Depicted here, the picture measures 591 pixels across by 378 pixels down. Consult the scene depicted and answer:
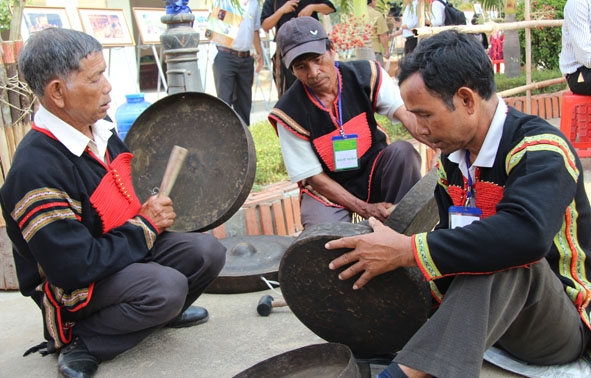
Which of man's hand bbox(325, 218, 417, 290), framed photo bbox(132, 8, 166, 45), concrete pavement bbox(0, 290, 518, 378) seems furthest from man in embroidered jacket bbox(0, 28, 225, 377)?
framed photo bbox(132, 8, 166, 45)

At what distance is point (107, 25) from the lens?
872cm

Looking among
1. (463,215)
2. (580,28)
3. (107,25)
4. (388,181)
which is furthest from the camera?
(107,25)

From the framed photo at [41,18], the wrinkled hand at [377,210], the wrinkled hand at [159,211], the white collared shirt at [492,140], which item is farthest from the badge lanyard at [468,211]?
the framed photo at [41,18]

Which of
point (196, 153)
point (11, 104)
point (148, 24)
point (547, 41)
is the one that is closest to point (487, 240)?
point (196, 153)

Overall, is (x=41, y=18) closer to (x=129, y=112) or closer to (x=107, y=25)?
(x=107, y=25)

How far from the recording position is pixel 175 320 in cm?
294

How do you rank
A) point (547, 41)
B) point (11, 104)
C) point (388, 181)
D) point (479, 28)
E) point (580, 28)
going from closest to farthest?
point (388, 181)
point (11, 104)
point (580, 28)
point (479, 28)
point (547, 41)

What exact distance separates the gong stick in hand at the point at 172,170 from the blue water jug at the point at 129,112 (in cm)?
232

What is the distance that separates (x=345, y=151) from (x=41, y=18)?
6005 mm

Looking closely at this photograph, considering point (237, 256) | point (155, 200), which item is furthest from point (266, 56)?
point (155, 200)

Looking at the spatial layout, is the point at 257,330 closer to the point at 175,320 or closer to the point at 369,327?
the point at 175,320

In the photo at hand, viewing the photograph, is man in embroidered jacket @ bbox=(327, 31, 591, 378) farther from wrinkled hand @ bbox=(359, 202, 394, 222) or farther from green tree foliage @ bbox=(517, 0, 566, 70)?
green tree foliage @ bbox=(517, 0, 566, 70)

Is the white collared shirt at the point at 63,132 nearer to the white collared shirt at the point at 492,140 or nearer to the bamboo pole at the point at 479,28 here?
the white collared shirt at the point at 492,140

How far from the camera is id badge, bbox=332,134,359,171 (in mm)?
3205
